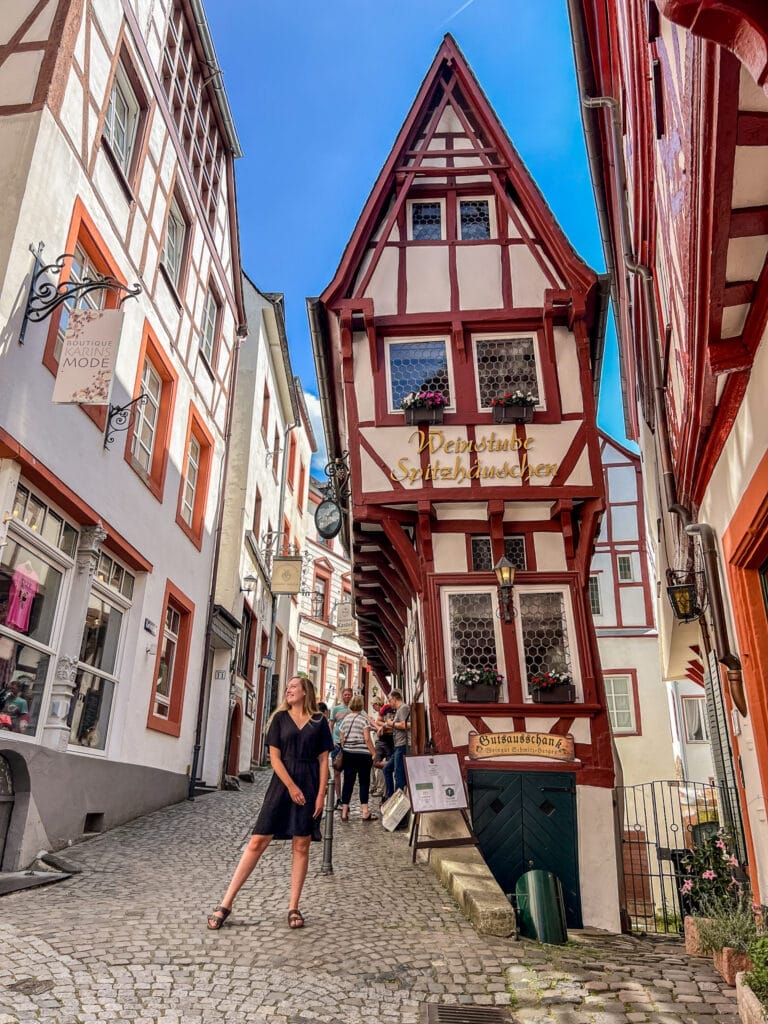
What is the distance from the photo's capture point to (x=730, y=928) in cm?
546

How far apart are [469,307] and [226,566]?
8354 millimetres

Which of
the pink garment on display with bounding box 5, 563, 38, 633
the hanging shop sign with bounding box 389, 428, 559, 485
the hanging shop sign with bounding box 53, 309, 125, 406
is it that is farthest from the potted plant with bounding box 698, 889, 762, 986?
the hanging shop sign with bounding box 53, 309, 125, 406

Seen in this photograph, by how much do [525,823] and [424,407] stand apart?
5.70 meters

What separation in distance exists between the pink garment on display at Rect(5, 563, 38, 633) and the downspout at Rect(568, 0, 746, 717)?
6.37 meters

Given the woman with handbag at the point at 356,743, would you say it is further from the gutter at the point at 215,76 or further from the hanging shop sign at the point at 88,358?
the gutter at the point at 215,76

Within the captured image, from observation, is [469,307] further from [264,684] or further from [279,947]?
[264,684]

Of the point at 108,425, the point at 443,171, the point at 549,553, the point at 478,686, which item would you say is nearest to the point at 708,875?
the point at 478,686

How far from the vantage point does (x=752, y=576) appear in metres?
6.23

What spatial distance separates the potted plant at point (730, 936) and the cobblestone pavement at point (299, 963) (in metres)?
0.16

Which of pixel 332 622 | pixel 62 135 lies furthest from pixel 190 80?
pixel 332 622

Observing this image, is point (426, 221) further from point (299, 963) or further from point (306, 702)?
point (299, 963)

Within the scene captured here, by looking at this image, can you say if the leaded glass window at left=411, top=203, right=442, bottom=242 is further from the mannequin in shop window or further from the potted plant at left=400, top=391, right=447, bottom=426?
the mannequin in shop window

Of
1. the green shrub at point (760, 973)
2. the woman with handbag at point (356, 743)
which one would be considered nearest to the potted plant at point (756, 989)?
the green shrub at point (760, 973)

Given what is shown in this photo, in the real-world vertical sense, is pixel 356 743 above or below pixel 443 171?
below
